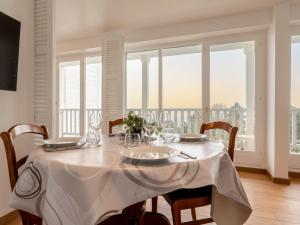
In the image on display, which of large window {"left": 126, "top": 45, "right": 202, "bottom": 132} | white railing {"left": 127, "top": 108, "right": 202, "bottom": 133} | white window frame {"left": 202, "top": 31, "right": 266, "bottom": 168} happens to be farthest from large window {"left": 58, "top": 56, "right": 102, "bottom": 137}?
white window frame {"left": 202, "top": 31, "right": 266, "bottom": 168}

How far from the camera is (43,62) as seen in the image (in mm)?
2205

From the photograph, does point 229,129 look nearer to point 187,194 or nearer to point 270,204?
point 187,194

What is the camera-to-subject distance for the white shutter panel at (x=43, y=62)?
7.13ft

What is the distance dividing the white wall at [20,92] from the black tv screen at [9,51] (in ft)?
0.39

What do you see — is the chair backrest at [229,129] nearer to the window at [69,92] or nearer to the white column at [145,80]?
the white column at [145,80]

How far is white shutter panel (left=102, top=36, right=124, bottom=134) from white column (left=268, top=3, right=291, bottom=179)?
2.40 metres

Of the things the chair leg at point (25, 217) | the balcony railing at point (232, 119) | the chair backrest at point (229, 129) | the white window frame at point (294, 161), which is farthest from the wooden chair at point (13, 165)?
the white window frame at point (294, 161)

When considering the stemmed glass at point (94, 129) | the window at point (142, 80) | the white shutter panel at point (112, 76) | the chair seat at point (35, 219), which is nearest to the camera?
the chair seat at point (35, 219)

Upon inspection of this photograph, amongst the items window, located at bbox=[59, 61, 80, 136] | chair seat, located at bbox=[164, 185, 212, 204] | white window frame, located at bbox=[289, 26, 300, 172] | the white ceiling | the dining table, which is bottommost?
white window frame, located at bbox=[289, 26, 300, 172]

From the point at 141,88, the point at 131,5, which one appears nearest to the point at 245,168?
the point at 141,88

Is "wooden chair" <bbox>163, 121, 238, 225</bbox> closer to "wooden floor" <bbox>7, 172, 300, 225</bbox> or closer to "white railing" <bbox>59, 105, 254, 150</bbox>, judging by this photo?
"wooden floor" <bbox>7, 172, 300, 225</bbox>

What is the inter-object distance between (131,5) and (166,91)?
1.57 metres

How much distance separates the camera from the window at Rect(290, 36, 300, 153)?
318 centimetres

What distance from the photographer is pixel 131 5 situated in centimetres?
293
